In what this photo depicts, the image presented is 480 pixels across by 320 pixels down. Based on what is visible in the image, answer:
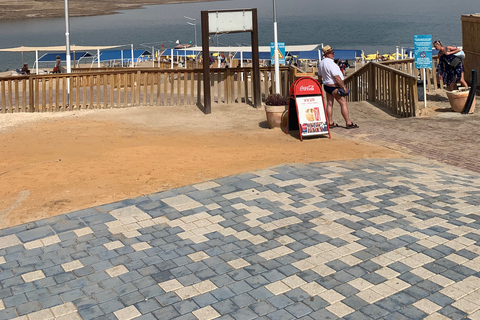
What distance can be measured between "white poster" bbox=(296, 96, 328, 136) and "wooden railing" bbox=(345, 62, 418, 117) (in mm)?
3289

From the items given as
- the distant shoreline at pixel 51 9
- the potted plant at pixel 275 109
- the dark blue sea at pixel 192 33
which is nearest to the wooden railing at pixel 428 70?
the potted plant at pixel 275 109

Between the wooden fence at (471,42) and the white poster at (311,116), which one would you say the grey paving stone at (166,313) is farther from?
the wooden fence at (471,42)

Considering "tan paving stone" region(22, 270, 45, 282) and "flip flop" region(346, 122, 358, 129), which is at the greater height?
"flip flop" region(346, 122, 358, 129)

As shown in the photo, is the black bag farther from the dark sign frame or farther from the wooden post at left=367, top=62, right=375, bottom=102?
the dark sign frame

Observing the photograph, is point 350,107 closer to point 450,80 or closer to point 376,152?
point 450,80

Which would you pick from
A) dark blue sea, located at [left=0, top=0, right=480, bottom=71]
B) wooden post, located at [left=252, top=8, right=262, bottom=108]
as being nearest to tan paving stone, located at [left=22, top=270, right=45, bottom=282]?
wooden post, located at [left=252, top=8, right=262, bottom=108]

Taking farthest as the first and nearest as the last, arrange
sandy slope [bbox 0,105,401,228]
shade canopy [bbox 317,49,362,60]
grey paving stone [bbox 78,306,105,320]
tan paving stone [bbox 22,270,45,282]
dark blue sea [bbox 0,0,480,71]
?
dark blue sea [bbox 0,0,480,71]
shade canopy [bbox 317,49,362,60]
sandy slope [bbox 0,105,401,228]
tan paving stone [bbox 22,270,45,282]
grey paving stone [bbox 78,306,105,320]

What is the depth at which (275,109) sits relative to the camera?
44.2 ft

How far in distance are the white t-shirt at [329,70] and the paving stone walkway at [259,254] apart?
14.9 feet

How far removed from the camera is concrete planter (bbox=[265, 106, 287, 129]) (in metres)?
13.5

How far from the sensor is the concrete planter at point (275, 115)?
1348cm

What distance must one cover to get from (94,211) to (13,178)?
2381mm

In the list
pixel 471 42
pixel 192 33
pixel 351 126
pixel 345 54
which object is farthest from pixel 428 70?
pixel 192 33

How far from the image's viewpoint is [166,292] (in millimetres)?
5840
